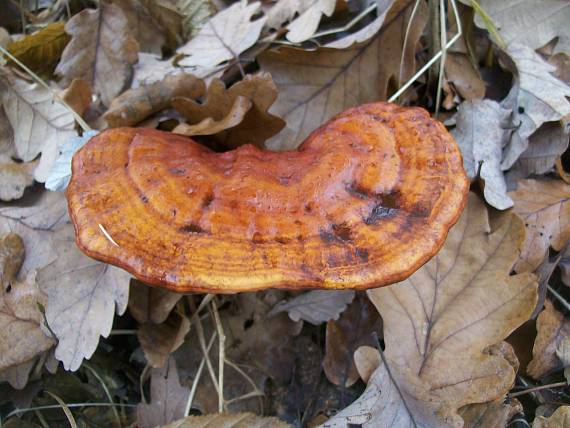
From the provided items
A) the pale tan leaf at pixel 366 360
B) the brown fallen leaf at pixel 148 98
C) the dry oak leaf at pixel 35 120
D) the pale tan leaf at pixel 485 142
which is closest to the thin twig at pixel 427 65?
the pale tan leaf at pixel 485 142

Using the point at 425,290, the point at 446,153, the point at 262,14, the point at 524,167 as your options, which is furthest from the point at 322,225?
the point at 262,14

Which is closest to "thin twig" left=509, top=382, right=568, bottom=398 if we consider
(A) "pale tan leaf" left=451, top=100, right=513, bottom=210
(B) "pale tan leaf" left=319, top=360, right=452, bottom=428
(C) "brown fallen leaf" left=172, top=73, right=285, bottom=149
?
(B) "pale tan leaf" left=319, top=360, right=452, bottom=428

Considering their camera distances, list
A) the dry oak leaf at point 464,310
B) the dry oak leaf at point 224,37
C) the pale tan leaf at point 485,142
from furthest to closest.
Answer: the dry oak leaf at point 224,37 < the pale tan leaf at point 485,142 < the dry oak leaf at point 464,310

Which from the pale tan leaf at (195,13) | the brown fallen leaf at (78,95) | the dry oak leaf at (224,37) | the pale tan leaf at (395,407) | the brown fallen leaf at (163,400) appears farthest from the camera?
the pale tan leaf at (195,13)

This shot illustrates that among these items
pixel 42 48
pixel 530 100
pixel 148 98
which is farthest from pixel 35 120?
pixel 530 100

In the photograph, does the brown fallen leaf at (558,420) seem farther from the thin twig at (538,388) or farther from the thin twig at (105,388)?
the thin twig at (105,388)
